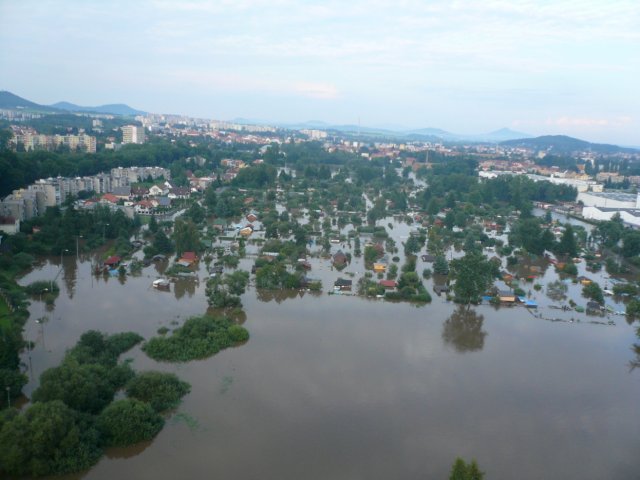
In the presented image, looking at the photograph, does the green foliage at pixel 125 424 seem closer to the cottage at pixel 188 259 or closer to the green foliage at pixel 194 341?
the green foliage at pixel 194 341

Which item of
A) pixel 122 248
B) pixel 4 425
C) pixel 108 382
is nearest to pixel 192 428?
pixel 108 382

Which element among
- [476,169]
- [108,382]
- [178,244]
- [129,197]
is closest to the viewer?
[108,382]

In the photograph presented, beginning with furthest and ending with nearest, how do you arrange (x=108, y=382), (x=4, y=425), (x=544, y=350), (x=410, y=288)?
1. (x=410, y=288)
2. (x=544, y=350)
3. (x=108, y=382)
4. (x=4, y=425)

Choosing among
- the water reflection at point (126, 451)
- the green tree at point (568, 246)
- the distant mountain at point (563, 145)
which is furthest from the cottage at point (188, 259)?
the distant mountain at point (563, 145)

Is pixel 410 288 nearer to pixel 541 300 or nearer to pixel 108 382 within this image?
pixel 541 300

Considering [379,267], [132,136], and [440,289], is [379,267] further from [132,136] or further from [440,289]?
[132,136]

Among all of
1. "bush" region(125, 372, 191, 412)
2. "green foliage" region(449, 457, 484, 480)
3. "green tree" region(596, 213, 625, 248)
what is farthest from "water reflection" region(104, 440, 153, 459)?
"green tree" region(596, 213, 625, 248)

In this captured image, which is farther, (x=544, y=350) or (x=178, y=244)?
(x=178, y=244)

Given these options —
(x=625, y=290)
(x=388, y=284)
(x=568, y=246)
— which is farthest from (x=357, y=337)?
(x=568, y=246)
